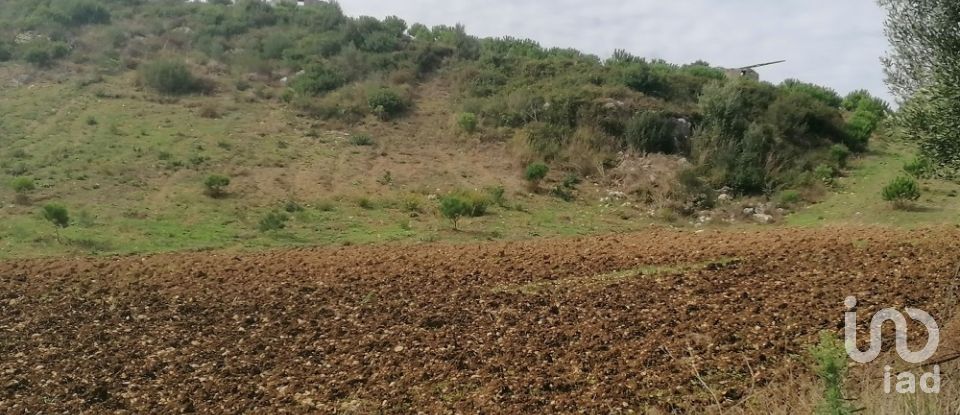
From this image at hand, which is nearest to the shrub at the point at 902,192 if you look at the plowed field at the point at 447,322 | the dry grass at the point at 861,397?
the plowed field at the point at 447,322

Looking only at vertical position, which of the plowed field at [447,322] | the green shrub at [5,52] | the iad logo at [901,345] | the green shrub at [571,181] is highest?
the green shrub at [5,52]

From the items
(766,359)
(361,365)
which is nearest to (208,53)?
(361,365)

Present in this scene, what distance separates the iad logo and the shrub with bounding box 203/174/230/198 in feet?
51.8

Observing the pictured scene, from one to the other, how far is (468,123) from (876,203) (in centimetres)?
1411

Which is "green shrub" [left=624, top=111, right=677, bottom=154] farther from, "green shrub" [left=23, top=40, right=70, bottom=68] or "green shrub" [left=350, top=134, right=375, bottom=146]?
"green shrub" [left=23, top=40, right=70, bottom=68]

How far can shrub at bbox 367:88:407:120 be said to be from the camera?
29536 mm

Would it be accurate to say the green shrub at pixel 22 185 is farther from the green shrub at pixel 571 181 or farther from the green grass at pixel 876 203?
the green grass at pixel 876 203

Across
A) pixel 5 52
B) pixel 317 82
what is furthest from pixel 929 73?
pixel 5 52

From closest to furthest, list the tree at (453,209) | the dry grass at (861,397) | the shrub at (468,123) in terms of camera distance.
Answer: the dry grass at (861,397), the tree at (453,209), the shrub at (468,123)

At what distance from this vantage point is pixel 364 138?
2659 cm

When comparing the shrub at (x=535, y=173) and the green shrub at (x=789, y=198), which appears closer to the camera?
the green shrub at (x=789, y=198)

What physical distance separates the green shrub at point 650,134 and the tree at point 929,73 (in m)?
15.1

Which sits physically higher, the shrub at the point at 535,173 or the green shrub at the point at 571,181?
the shrub at the point at 535,173

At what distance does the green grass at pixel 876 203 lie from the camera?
16359 millimetres
